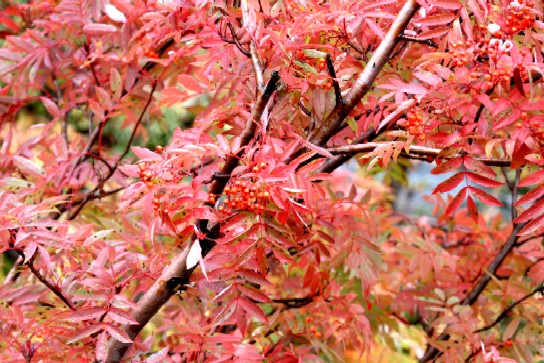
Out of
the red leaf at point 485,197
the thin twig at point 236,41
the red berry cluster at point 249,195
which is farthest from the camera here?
the thin twig at point 236,41

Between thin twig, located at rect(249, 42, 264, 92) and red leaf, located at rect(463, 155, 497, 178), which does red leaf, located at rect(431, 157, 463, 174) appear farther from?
thin twig, located at rect(249, 42, 264, 92)

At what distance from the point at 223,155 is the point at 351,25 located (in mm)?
353

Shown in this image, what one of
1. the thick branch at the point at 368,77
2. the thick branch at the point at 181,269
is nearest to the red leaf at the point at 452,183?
the thick branch at the point at 368,77

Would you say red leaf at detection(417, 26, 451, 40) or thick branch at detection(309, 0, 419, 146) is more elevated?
red leaf at detection(417, 26, 451, 40)

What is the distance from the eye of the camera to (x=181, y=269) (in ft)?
4.15

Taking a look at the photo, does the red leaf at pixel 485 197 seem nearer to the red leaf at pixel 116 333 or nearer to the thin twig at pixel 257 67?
the thin twig at pixel 257 67

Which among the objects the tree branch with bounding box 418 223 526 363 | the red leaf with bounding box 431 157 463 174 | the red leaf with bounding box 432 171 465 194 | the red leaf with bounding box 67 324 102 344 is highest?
the red leaf with bounding box 431 157 463 174

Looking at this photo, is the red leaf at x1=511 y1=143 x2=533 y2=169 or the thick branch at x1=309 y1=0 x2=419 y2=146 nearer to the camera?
the red leaf at x1=511 y1=143 x2=533 y2=169

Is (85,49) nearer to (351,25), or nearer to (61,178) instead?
(61,178)

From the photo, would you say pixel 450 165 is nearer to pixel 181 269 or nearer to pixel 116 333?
pixel 181 269

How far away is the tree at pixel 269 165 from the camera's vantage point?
3.61ft

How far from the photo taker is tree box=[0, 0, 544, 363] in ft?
3.61

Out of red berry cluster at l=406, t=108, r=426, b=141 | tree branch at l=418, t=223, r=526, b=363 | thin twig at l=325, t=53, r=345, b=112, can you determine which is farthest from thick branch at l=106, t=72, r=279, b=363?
tree branch at l=418, t=223, r=526, b=363

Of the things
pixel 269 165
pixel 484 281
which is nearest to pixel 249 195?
pixel 269 165
